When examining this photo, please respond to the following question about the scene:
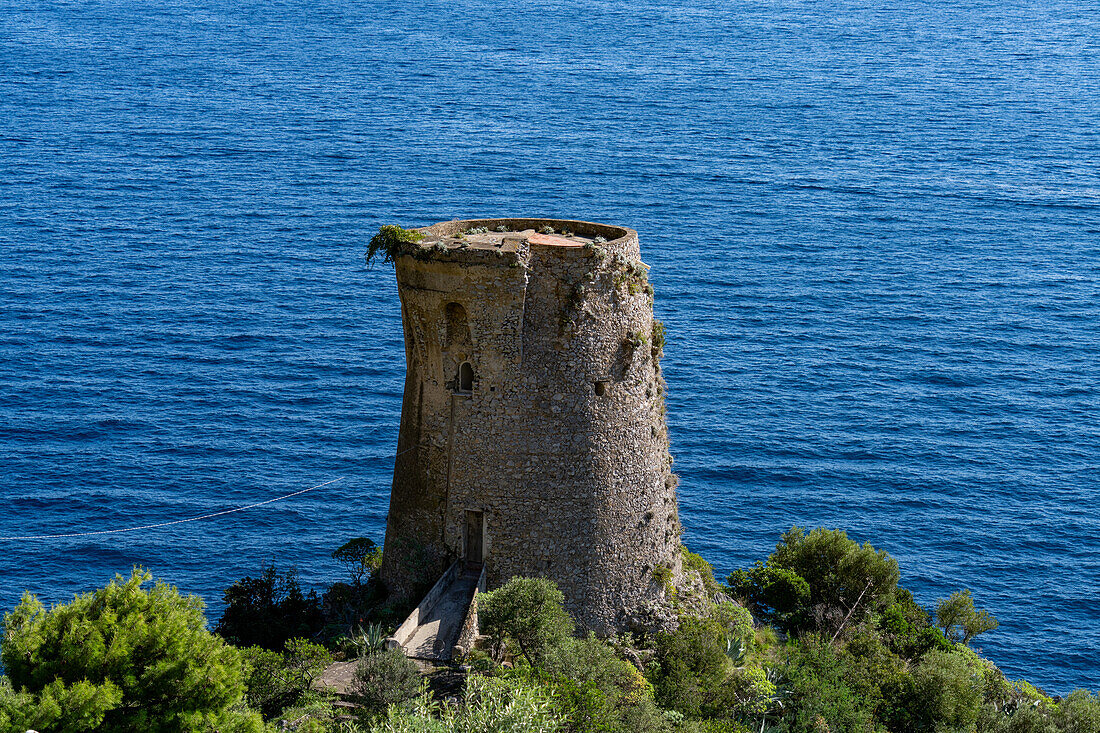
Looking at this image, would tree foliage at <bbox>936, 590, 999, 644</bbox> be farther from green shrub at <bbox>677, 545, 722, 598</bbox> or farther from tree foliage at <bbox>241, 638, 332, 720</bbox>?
tree foliage at <bbox>241, 638, 332, 720</bbox>

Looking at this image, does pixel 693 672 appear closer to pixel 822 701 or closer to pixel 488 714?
pixel 822 701

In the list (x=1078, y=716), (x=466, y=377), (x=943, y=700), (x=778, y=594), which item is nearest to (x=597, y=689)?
(x=466, y=377)

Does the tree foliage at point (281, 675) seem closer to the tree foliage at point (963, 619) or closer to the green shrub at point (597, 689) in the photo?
the green shrub at point (597, 689)

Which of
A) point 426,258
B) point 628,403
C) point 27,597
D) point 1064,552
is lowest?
point 1064,552

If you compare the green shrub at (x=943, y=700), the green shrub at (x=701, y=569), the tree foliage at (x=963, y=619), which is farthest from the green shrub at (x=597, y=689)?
the tree foliage at (x=963, y=619)

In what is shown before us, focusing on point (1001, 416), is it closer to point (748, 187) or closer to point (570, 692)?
point (748, 187)

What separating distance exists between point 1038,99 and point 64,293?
14473cm

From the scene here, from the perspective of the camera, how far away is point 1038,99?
18262 centimetres

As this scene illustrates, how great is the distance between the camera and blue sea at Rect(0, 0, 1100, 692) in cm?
8238

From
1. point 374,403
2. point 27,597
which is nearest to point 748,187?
point 374,403

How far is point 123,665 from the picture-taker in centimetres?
3053

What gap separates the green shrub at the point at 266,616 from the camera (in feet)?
141

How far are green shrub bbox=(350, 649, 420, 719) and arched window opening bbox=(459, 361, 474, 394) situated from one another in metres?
9.16

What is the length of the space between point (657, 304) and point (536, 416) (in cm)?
7844
